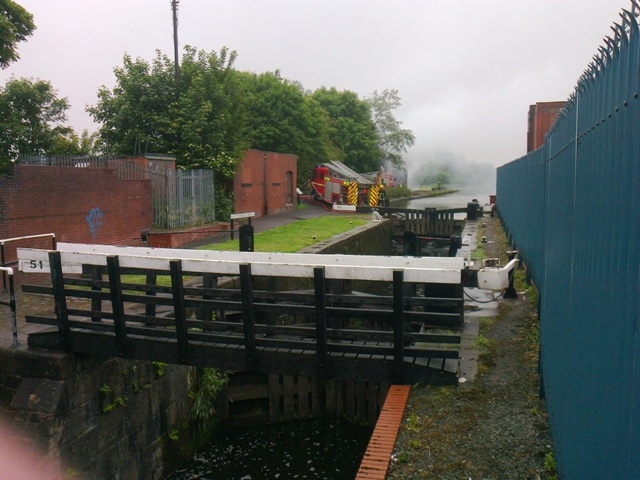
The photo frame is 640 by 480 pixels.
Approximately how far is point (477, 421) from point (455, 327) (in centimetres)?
240

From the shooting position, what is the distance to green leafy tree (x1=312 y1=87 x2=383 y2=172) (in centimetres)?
4819

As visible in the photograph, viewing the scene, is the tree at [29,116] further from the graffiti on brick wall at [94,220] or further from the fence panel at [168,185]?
the graffiti on brick wall at [94,220]

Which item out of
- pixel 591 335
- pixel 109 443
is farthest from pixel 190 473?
pixel 591 335

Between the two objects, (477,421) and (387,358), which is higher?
(387,358)

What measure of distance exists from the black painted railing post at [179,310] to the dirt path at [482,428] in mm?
2270

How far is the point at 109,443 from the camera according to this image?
22.7ft

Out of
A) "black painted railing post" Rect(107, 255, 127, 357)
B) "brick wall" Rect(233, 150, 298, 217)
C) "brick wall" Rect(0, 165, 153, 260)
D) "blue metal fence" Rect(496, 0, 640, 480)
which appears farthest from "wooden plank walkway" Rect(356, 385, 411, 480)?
"brick wall" Rect(233, 150, 298, 217)

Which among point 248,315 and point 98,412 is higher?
point 248,315

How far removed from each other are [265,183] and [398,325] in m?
20.2

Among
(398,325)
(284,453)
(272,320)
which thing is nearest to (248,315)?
(272,320)

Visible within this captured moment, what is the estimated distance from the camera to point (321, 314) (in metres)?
5.40

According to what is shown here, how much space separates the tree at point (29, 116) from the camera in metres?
18.5

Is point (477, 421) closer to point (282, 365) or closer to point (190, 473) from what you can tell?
point (282, 365)

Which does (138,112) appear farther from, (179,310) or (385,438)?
(385,438)
